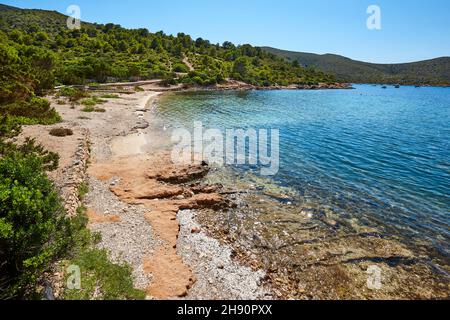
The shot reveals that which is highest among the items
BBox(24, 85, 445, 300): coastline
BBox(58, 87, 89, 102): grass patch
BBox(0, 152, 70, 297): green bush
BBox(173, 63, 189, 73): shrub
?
BBox(173, 63, 189, 73): shrub

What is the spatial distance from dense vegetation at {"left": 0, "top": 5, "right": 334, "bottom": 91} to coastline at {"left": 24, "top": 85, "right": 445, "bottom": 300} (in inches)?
1754

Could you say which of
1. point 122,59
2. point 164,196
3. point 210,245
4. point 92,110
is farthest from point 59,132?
point 122,59

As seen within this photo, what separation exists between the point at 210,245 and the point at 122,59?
375 feet

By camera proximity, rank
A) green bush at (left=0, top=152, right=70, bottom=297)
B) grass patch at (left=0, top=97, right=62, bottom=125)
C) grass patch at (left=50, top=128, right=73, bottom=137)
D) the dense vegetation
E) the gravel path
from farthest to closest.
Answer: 1. the dense vegetation
2. grass patch at (left=0, top=97, right=62, bottom=125)
3. grass patch at (left=50, top=128, right=73, bottom=137)
4. the gravel path
5. green bush at (left=0, top=152, right=70, bottom=297)

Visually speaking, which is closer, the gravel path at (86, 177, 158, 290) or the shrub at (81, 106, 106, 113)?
the gravel path at (86, 177, 158, 290)

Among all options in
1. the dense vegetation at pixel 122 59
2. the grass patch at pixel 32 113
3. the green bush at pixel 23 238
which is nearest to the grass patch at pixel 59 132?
the grass patch at pixel 32 113

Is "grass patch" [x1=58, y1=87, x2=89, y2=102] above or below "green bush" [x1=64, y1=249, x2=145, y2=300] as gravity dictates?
above

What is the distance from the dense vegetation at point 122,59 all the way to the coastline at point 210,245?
146 feet

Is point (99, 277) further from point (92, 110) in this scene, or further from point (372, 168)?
point (92, 110)

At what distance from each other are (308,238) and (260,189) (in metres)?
5.98

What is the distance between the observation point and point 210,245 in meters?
12.2

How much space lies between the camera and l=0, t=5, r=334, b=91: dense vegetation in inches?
2990

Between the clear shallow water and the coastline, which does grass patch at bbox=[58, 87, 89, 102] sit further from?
the coastline

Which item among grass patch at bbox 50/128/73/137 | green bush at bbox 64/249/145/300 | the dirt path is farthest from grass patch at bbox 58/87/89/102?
green bush at bbox 64/249/145/300
